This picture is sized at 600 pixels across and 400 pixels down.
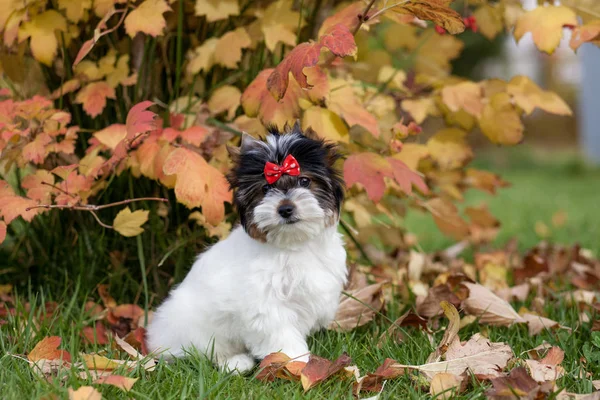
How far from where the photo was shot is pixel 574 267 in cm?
372

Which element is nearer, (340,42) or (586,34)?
(340,42)

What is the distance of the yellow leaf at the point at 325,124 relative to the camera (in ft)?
8.73

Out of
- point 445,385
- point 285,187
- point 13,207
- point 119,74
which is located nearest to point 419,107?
point 285,187

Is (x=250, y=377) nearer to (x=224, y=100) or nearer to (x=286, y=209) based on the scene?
(x=286, y=209)

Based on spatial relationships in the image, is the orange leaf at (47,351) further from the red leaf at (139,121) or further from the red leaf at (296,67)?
the red leaf at (296,67)

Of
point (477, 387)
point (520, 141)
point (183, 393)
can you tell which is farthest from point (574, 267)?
point (183, 393)

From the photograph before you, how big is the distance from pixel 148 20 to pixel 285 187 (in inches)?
36.6

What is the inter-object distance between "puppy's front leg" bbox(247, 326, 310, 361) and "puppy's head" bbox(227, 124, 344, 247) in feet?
1.06

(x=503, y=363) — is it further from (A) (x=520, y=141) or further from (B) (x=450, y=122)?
(B) (x=450, y=122)

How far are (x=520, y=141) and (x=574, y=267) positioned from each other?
1048 mm

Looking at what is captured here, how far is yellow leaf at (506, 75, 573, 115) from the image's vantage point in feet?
9.84

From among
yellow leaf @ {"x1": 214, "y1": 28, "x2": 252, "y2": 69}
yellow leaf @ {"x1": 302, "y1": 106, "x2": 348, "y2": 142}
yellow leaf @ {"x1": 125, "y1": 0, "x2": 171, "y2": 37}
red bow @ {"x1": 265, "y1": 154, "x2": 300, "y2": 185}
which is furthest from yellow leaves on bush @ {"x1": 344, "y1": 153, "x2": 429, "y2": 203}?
yellow leaf @ {"x1": 125, "y1": 0, "x2": 171, "y2": 37}

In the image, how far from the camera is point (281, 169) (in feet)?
7.27

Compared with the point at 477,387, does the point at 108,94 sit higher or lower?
higher
